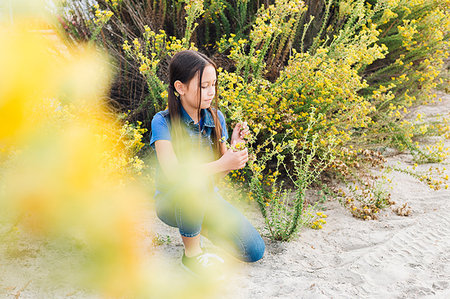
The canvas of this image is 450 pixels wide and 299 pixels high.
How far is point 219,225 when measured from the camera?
1.95 meters

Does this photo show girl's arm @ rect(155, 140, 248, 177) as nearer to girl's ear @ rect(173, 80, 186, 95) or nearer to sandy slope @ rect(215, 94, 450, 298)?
girl's ear @ rect(173, 80, 186, 95)

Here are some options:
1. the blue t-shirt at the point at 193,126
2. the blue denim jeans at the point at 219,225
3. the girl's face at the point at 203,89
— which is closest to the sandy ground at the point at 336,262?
the blue denim jeans at the point at 219,225

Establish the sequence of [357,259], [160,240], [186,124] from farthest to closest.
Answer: [160,240]
[357,259]
[186,124]

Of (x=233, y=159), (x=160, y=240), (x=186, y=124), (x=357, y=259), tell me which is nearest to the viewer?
(x=233, y=159)

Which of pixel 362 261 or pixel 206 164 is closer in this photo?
pixel 206 164

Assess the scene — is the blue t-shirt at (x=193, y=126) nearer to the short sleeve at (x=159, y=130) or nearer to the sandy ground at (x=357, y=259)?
the short sleeve at (x=159, y=130)

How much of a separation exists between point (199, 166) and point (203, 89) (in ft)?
1.15

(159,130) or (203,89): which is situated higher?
(203,89)

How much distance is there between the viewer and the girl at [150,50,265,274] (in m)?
1.75

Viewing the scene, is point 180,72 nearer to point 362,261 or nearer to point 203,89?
point 203,89

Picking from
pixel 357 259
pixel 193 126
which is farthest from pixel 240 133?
pixel 357 259

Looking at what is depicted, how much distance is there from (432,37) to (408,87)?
582mm

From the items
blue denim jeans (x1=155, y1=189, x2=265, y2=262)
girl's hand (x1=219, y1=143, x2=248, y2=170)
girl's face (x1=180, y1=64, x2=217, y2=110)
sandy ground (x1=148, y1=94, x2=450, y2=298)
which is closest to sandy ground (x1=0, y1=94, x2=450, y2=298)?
sandy ground (x1=148, y1=94, x2=450, y2=298)

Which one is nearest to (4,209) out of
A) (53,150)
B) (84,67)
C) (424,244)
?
(53,150)
